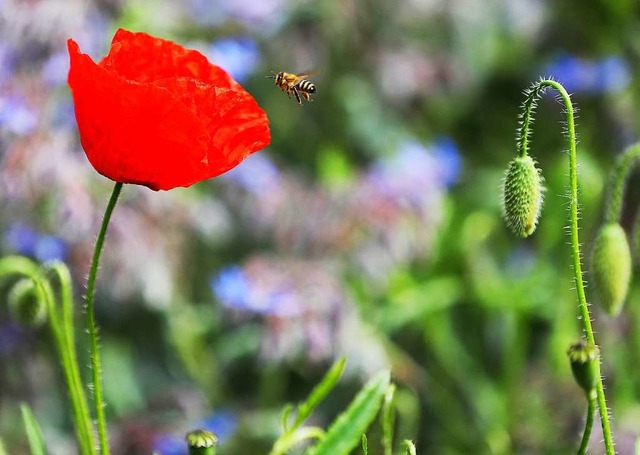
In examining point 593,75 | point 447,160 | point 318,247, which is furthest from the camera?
point 593,75

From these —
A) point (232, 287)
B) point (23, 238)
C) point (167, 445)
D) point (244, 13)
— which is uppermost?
point (244, 13)

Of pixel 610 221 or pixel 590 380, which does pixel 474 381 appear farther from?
pixel 590 380

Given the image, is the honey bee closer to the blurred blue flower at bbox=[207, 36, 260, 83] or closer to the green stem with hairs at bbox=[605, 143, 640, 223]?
the green stem with hairs at bbox=[605, 143, 640, 223]

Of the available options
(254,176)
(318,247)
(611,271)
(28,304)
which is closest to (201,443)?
(28,304)

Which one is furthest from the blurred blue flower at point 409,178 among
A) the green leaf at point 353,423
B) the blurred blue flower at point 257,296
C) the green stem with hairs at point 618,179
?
the green leaf at point 353,423

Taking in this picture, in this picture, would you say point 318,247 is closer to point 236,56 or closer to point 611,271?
point 236,56

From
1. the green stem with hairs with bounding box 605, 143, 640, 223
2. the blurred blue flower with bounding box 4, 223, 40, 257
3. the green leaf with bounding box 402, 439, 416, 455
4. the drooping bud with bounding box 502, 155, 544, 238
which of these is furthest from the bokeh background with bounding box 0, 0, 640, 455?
the green leaf with bounding box 402, 439, 416, 455
